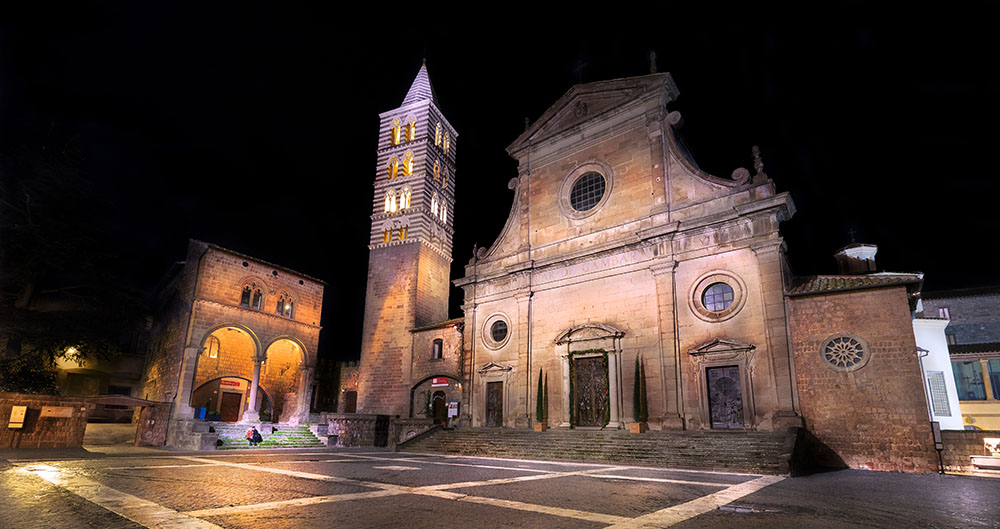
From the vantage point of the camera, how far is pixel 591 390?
2005 centimetres

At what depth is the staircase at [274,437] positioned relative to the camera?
880 inches

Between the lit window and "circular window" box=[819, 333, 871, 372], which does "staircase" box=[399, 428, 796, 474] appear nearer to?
"circular window" box=[819, 333, 871, 372]

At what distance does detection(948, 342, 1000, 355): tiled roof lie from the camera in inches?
1030

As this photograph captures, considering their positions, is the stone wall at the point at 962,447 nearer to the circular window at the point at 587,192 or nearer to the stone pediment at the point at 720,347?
the stone pediment at the point at 720,347

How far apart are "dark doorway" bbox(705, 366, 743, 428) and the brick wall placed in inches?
73.4

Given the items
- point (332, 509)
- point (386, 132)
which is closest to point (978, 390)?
point (332, 509)

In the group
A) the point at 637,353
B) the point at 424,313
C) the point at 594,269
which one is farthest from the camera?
the point at 424,313

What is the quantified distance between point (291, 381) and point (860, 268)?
32.7 metres

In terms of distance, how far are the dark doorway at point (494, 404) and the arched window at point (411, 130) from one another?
59.8 feet

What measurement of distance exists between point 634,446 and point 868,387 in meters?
6.89

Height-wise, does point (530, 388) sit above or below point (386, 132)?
below

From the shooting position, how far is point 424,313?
29281 mm

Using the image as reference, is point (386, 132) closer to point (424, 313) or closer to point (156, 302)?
point (424, 313)

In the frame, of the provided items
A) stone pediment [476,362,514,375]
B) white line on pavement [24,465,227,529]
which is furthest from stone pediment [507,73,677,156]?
white line on pavement [24,465,227,529]
